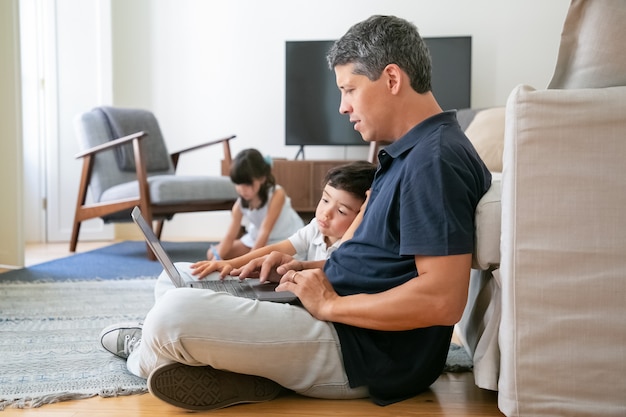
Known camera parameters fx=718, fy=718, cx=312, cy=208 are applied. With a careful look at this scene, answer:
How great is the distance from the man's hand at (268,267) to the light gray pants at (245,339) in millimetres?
227

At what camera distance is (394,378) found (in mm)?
1397

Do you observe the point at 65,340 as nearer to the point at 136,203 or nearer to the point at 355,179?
the point at 355,179

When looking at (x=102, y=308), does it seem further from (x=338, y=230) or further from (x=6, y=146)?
(x=6, y=146)

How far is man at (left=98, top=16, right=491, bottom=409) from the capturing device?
1265 millimetres

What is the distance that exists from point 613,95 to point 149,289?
210 centimetres

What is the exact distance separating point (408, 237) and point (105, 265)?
2.66 metres

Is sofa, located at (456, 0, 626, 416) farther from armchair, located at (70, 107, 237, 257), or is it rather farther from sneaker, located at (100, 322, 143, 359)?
armchair, located at (70, 107, 237, 257)

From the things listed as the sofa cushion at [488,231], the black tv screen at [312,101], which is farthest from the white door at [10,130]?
the sofa cushion at [488,231]

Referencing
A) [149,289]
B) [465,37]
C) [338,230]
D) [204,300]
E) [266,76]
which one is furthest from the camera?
[266,76]

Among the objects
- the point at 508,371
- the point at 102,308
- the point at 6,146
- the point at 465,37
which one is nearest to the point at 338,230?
the point at 508,371

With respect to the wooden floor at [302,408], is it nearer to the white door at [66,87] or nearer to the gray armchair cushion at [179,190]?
the gray armchair cushion at [179,190]

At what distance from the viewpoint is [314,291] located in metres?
1.40

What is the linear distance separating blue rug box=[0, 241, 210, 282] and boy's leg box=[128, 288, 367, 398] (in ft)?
6.34

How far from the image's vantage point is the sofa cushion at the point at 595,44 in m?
1.28
